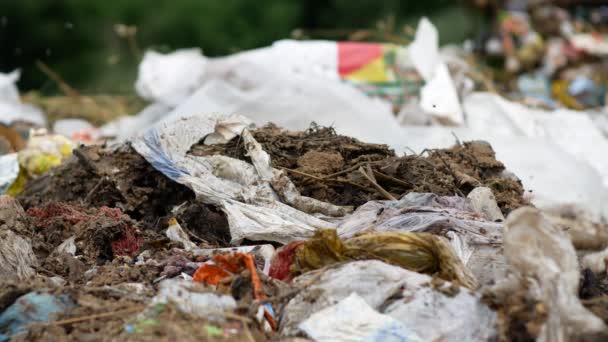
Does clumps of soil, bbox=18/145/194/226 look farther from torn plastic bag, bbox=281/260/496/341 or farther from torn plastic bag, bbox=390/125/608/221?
torn plastic bag, bbox=390/125/608/221

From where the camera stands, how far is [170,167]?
10.7ft

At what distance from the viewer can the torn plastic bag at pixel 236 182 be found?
9.18 ft

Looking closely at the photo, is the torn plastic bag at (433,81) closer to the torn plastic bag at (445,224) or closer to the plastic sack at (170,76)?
the plastic sack at (170,76)

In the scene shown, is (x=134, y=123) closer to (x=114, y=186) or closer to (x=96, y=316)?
(x=114, y=186)

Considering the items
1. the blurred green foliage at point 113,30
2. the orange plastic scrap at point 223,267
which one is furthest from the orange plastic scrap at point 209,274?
the blurred green foliage at point 113,30

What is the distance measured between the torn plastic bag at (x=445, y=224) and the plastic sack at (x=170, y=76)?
111 inches

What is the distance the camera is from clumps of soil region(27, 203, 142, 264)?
283cm

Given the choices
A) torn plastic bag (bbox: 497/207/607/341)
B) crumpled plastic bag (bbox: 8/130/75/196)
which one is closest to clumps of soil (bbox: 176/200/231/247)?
torn plastic bag (bbox: 497/207/607/341)

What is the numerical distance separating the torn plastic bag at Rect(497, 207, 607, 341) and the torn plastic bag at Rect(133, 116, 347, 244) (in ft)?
2.98

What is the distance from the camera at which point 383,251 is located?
239cm

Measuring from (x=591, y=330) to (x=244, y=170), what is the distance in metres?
1.60

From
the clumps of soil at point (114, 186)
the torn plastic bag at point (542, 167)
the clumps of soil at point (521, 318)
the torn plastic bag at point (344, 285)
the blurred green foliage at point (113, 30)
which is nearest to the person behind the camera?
the clumps of soil at point (521, 318)

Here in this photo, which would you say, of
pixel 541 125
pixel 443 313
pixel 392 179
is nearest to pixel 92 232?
pixel 392 179

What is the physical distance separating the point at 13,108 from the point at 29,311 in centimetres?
386
